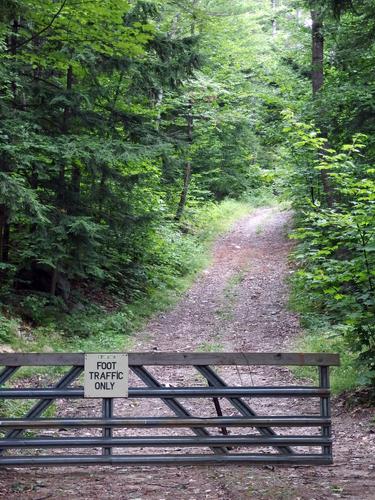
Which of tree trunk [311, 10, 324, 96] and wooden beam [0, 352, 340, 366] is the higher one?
tree trunk [311, 10, 324, 96]

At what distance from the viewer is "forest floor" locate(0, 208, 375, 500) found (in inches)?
206

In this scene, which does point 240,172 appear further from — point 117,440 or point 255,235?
point 117,440

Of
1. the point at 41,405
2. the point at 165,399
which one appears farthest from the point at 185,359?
the point at 41,405

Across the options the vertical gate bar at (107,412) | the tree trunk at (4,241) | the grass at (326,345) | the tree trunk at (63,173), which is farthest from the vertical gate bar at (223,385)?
the tree trunk at (63,173)

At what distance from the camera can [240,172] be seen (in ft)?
126

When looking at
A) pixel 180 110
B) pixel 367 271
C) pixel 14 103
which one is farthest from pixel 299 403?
pixel 180 110

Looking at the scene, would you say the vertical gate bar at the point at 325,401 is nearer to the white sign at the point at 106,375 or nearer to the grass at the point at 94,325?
the white sign at the point at 106,375

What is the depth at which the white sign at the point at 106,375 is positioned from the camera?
5582 millimetres

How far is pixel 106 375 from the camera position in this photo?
5.63 meters

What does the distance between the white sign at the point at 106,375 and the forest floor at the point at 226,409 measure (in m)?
0.81

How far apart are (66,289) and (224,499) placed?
9471mm

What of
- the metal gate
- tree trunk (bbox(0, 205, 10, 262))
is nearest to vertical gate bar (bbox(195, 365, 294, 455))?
the metal gate

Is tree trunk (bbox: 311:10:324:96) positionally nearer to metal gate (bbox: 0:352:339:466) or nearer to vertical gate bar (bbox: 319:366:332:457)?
vertical gate bar (bbox: 319:366:332:457)

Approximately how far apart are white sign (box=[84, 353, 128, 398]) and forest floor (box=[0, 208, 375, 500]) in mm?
810
